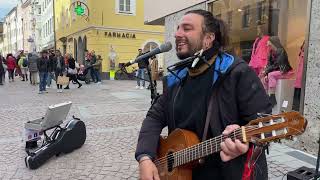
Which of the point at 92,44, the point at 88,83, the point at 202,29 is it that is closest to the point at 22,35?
the point at 92,44

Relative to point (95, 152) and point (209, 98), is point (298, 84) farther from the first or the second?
point (209, 98)

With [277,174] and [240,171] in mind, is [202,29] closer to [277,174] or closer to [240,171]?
[240,171]

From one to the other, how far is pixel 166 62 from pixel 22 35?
59.1 meters

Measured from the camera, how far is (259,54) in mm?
6727

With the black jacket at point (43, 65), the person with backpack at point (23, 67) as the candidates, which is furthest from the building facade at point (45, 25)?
the black jacket at point (43, 65)

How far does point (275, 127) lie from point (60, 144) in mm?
4208

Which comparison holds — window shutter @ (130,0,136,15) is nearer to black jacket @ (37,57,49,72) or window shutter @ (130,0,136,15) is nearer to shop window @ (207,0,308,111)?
black jacket @ (37,57,49,72)

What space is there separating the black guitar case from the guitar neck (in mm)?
3246

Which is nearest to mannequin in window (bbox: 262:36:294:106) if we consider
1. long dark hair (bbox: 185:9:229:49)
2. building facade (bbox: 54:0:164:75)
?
long dark hair (bbox: 185:9:229:49)

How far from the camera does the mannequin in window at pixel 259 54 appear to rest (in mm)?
6561

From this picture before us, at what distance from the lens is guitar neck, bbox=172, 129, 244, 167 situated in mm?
1647

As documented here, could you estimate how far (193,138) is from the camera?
6.66 ft

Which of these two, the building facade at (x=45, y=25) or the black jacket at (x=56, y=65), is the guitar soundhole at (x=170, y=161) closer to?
the black jacket at (x=56, y=65)

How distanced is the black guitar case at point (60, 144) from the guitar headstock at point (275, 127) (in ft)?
12.8
